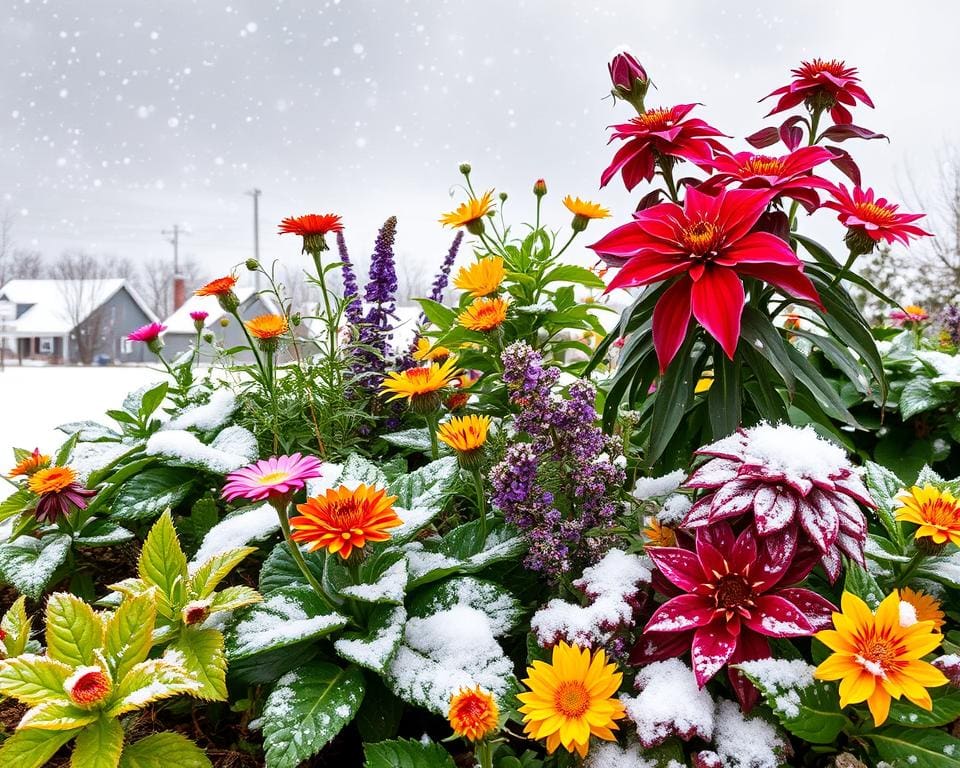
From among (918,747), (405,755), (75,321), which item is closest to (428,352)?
(405,755)

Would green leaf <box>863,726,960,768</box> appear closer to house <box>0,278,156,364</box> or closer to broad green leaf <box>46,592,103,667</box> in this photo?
broad green leaf <box>46,592,103,667</box>

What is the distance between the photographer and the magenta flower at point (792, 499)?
838 mm

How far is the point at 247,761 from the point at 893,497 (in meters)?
1.14

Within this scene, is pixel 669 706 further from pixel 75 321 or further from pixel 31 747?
pixel 75 321

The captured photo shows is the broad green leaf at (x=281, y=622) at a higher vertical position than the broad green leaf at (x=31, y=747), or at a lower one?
higher

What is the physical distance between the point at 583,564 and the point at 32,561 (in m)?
1.09

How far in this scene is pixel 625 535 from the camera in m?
1.15

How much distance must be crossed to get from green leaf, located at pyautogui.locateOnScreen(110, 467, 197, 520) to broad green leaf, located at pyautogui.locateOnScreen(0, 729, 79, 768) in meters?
0.59

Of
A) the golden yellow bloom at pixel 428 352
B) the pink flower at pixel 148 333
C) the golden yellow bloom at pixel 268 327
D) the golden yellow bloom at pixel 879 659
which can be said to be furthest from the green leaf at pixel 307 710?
the pink flower at pixel 148 333

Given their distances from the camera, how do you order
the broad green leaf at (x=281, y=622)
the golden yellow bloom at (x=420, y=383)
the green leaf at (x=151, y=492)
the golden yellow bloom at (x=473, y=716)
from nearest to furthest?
the golden yellow bloom at (x=473, y=716)
the broad green leaf at (x=281, y=622)
the golden yellow bloom at (x=420, y=383)
the green leaf at (x=151, y=492)

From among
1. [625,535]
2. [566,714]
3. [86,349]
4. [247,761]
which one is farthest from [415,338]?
[86,349]

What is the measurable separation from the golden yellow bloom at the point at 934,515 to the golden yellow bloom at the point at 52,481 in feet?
4.70

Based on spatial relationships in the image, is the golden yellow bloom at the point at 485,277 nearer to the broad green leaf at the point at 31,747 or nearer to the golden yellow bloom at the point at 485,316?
the golden yellow bloom at the point at 485,316

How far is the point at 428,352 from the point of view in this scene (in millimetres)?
1768
